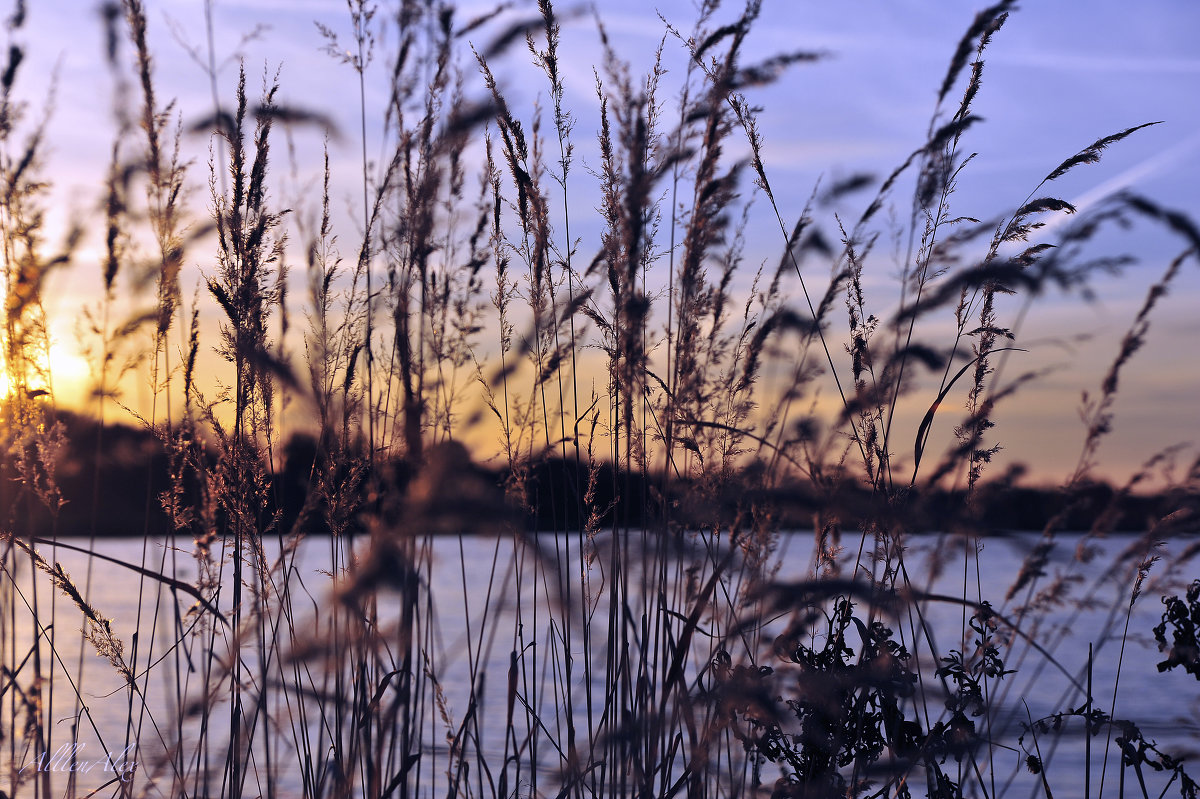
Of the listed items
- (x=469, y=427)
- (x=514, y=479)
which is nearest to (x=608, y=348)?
(x=514, y=479)

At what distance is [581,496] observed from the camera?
2396 millimetres

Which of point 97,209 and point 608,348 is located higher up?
point 97,209

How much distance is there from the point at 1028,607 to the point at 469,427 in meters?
1.14

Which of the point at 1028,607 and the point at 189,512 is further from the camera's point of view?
the point at 189,512

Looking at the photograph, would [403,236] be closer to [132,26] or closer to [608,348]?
[608,348]

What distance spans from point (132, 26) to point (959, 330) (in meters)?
2.04

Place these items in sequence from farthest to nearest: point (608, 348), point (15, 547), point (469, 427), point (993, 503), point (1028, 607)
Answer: point (15, 547) → point (608, 348) → point (993, 503) → point (1028, 607) → point (469, 427)

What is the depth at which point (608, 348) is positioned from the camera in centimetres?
214

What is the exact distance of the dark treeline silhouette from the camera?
165 cm

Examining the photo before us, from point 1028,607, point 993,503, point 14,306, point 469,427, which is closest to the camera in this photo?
point 469,427

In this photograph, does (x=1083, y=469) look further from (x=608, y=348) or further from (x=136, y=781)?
(x=136, y=781)

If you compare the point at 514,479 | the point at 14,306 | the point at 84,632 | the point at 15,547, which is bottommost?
the point at 84,632

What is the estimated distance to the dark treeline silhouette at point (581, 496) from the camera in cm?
165

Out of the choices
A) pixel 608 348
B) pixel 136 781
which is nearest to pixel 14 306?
pixel 136 781
